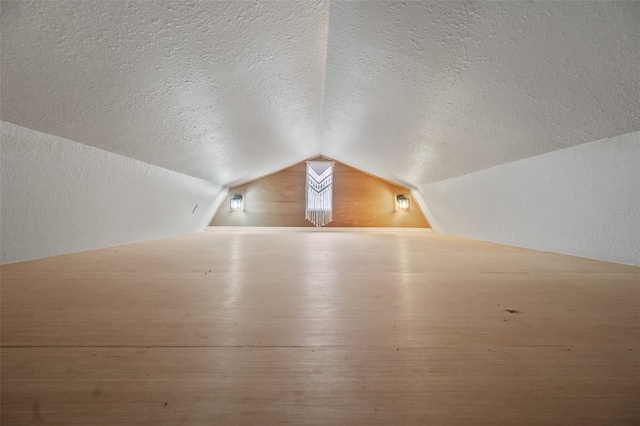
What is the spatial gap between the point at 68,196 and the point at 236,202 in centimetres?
377

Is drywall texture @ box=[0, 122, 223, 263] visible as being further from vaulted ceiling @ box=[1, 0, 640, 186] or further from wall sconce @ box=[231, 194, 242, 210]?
wall sconce @ box=[231, 194, 242, 210]

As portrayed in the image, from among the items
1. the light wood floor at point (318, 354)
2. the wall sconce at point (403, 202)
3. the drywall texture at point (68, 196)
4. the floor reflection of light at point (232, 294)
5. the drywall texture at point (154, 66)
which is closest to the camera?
the light wood floor at point (318, 354)

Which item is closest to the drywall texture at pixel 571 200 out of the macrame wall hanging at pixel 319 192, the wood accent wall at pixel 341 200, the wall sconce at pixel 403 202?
the wall sconce at pixel 403 202

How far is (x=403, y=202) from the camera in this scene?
5.90 m

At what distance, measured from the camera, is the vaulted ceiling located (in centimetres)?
113

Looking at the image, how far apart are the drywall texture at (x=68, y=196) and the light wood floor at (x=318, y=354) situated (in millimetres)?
902

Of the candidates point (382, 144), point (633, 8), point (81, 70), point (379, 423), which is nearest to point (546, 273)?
point (633, 8)

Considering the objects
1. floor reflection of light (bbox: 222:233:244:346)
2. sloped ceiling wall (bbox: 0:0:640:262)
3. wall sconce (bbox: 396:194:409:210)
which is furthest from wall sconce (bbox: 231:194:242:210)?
floor reflection of light (bbox: 222:233:244:346)

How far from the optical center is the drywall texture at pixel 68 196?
5.18ft

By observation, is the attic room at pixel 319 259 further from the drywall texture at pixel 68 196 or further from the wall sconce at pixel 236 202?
the wall sconce at pixel 236 202

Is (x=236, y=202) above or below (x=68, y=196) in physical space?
above

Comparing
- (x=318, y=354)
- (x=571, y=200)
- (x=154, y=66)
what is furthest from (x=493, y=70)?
(x=154, y=66)

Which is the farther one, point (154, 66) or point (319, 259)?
point (319, 259)

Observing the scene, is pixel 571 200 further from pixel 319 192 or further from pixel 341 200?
pixel 319 192
